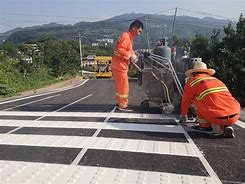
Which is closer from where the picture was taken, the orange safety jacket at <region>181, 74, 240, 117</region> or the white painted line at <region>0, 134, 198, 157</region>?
the white painted line at <region>0, 134, 198, 157</region>

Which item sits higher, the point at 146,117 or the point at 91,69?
the point at 146,117

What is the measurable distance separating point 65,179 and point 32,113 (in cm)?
475

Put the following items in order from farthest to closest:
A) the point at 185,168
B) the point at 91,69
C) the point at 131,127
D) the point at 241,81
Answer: the point at 91,69 → the point at 241,81 → the point at 131,127 → the point at 185,168

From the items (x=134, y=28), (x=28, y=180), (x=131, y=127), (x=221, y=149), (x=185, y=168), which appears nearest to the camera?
(x=28, y=180)

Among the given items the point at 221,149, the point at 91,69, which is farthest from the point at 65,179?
the point at 91,69

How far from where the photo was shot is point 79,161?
4512mm

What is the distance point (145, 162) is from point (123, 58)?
4.15m

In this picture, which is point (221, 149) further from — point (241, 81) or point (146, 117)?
point (241, 81)

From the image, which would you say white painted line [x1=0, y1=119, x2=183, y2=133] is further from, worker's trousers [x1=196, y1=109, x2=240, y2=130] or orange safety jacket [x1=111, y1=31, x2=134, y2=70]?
orange safety jacket [x1=111, y1=31, x2=134, y2=70]

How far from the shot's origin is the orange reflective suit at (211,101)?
550 cm

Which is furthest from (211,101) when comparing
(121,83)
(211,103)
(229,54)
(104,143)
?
(229,54)

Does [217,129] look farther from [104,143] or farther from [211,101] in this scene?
[104,143]

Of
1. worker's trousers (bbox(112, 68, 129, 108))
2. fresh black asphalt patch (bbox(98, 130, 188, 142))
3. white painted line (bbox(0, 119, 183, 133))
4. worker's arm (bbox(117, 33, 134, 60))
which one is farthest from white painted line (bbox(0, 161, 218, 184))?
worker's arm (bbox(117, 33, 134, 60))

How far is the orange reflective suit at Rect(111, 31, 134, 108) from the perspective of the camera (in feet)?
26.4
